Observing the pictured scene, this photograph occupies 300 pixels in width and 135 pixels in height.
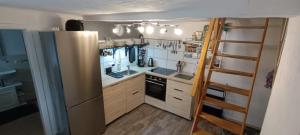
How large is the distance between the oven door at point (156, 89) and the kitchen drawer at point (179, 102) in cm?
14

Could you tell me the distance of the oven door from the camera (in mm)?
3148

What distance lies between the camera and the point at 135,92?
3.20 meters

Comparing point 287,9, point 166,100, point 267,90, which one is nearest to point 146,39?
point 166,100

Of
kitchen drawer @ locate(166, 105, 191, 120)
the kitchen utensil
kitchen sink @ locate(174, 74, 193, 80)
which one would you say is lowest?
kitchen drawer @ locate(166, 105, 191, 120)

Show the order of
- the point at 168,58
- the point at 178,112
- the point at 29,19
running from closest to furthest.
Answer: the point at 29,19, the point at 178,112, the point at 168,58

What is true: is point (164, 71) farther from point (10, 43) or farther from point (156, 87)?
point (10, 43)

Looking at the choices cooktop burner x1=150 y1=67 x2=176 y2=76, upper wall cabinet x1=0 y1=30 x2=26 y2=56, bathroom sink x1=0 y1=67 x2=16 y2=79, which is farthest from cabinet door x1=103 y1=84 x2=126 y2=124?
bathroom sink x1=0 y1=67 x2=16 y2=79

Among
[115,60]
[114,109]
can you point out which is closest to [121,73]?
[115,60]

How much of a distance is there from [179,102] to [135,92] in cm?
96

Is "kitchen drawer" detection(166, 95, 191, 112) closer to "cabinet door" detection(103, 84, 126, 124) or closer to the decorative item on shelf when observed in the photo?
the decorative item on shelf

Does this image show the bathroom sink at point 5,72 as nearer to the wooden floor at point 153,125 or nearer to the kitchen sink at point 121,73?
the kitchen sink at point 121,73

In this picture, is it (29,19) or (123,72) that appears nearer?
(29,19)

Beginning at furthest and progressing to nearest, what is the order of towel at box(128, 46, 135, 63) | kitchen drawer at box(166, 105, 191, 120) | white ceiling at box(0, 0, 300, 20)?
towel at box(128, 46, 135, 63) < kitchen drawer at box(166, 105, 191, 120) < white ceiling at box(0, 0, 300, 20)

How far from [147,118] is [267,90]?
7.25 feet
